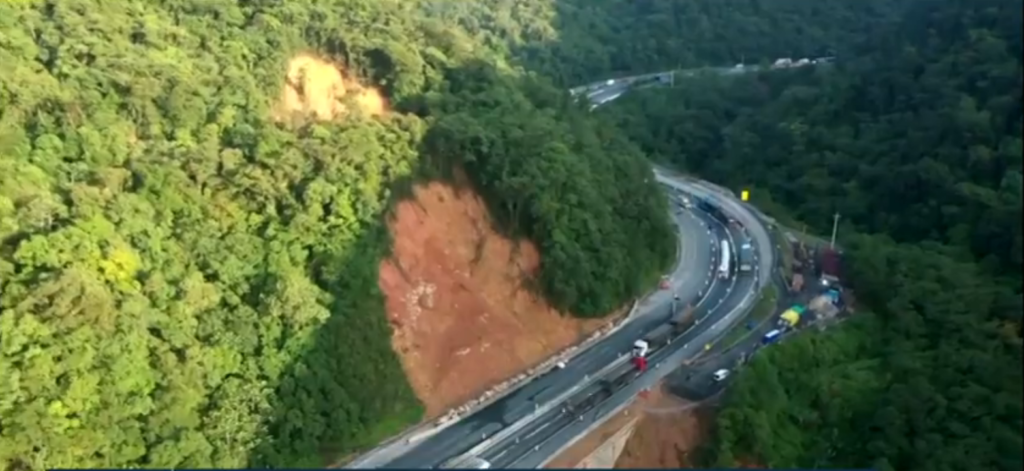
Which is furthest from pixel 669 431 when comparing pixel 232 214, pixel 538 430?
pixel 232 214

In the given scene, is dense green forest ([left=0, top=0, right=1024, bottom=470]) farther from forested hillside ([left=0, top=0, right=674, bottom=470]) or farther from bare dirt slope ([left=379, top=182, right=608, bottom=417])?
bare dirt slope ([left=379, top=182, right=608, bottom=417])

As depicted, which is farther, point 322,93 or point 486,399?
point 322,93

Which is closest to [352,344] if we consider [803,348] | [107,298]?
[107,298]

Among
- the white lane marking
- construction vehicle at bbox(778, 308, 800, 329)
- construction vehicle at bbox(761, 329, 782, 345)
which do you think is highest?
construction vehicle at bbox(778, 308, 800, 329)

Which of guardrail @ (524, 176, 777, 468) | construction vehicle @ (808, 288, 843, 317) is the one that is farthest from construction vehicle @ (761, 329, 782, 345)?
construction vehicle @ (808, 288, 843, 317)

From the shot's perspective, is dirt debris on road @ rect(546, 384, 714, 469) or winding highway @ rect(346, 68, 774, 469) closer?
dirt debris on road @ rect(546, 384, 714, 469)

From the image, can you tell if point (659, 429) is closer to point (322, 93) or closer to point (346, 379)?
point (346, 379)

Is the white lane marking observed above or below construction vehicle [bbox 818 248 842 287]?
below
